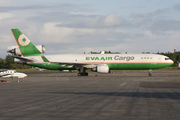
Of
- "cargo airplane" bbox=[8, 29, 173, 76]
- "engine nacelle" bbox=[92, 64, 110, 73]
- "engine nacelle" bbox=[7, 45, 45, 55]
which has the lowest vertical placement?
"engine nacelle" bbox=[92, 64, 110, 73]

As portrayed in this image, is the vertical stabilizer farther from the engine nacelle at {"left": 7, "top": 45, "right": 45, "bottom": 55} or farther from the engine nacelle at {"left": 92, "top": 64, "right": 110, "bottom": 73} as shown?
the engine nacelle at {"left": 92, "top": 64, "right": 110, "bottom": 73}

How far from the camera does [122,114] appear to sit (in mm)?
12203

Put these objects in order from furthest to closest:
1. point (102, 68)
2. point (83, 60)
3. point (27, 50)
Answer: point (27, 50), point (83, 60), point (102, 68)

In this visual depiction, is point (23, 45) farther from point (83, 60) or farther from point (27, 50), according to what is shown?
point (83, 60)

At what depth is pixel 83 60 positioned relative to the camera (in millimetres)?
57812

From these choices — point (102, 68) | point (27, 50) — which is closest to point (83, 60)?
point (102, 68)

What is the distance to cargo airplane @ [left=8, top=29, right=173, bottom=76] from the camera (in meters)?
56.3

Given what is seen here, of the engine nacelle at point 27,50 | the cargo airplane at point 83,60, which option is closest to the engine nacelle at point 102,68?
the cargo airplane at point 83,60

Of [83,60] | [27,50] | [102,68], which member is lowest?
[102,68]

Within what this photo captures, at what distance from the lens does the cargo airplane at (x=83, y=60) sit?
56344 mm

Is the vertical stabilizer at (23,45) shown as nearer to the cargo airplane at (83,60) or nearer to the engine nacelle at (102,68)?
the cargo airplane at (83,60)


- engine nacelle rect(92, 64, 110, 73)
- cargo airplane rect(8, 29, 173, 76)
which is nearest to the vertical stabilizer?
cargo airplane rect(8, 29, 173, 76)

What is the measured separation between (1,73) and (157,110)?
3294cm

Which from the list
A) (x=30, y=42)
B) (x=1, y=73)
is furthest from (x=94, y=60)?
(x=1, y=73)
